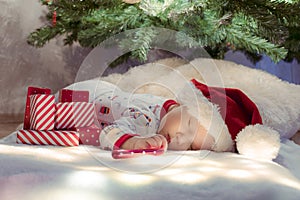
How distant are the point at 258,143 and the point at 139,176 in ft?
0.89

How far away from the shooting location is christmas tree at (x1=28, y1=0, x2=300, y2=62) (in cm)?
86

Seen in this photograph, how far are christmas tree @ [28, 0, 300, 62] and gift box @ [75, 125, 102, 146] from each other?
0.75ft

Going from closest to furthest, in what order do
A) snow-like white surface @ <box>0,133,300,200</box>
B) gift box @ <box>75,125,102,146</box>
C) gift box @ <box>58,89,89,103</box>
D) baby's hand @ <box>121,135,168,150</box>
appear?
snow-like white surface @ <box>0,133,300,200</box>
baby's hand @ <box>121,135,168,150</box>
gift box @ <box>75,125,102,146</box>
gift box @ <box>58,89,89,103</box>

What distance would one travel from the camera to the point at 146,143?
0.71 metres

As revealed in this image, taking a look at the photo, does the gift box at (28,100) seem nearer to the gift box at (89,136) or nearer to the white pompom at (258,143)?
the gift box at (89,136)

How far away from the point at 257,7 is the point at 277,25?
0.23 feet

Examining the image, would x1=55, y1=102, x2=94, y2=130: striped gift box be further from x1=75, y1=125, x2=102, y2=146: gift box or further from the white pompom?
the white pompom

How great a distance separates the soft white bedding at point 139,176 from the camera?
0.49 meters

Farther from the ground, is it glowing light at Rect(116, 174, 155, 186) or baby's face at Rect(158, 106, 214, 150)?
baby's face at Rect(158, 106, 214, 150)

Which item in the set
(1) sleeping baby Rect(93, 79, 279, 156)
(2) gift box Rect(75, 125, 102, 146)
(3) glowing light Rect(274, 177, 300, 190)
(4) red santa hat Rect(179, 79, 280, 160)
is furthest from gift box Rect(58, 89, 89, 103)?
(3) glowing light Rect(274, 177, 300, 190)

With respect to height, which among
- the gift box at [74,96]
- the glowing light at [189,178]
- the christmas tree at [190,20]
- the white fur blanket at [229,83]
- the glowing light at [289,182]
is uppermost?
the christmas tree at [190,20]

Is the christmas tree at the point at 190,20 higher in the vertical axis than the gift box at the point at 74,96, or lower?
higher

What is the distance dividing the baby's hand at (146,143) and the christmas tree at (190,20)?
29cm

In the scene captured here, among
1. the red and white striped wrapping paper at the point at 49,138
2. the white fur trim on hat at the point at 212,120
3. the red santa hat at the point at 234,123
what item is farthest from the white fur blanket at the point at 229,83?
the red and white striped wrapping paper at the point at 49,138
